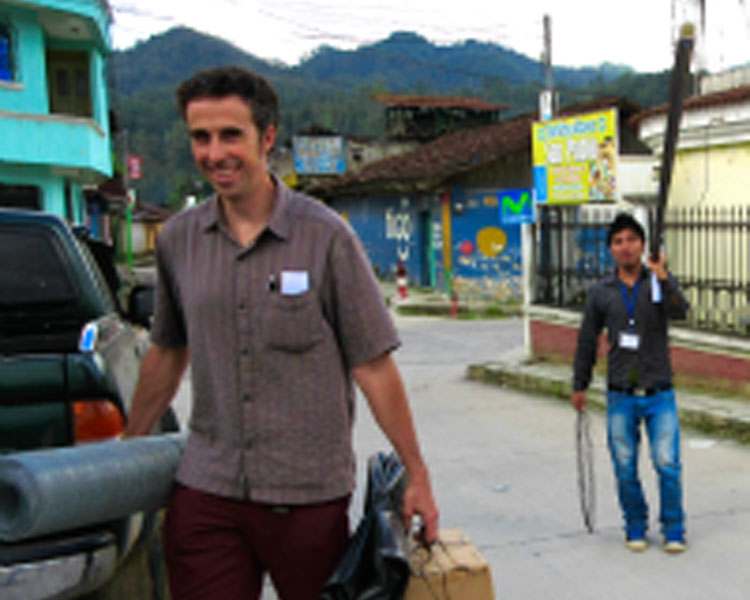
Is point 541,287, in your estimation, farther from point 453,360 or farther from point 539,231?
point 453,360

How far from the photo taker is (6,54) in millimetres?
15867

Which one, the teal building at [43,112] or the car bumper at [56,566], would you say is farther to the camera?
the teal building at [43,112]

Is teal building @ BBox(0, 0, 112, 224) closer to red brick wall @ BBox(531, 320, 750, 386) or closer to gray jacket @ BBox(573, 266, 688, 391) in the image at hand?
red brick wall @ BBox(531, 320, 750, 386)

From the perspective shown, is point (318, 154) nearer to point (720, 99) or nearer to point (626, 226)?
point (720, 99)

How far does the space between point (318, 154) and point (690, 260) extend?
2699 cm

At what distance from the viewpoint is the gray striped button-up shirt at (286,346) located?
6.81 ft

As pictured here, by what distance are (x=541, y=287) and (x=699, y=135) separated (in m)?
2.59

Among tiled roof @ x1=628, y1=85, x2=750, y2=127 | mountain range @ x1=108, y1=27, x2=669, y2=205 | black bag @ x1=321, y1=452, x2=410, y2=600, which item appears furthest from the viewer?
mountain range @ x1=108, y1=27, x2=669, y2=205

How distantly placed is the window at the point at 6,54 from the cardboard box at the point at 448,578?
15.9 m

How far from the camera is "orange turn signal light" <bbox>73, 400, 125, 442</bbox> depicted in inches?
114

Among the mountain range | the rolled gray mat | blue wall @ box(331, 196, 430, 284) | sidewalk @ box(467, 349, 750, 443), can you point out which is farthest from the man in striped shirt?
the mountain range

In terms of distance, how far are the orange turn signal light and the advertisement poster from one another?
7.58m

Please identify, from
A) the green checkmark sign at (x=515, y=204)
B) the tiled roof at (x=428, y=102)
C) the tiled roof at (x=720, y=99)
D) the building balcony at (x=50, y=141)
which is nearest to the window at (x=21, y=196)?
the building balcony at (x=50, y=141)

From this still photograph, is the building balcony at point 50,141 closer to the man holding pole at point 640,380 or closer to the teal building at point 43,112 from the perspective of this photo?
the teal building at point 43,112
